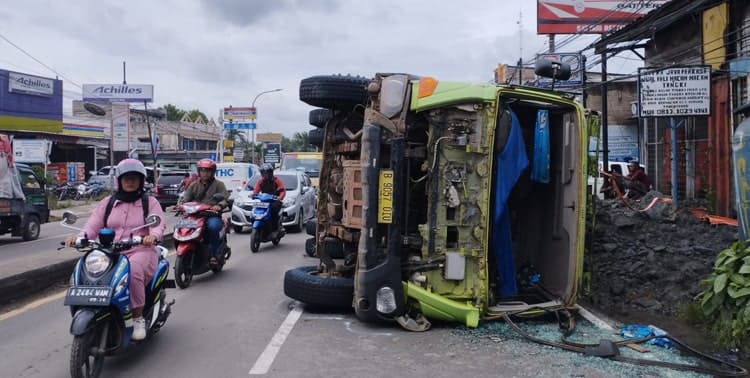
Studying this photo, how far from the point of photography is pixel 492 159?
588 centimetres

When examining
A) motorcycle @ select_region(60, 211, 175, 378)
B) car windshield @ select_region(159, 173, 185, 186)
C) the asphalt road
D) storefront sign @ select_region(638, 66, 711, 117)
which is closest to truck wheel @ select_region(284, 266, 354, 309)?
the asphalt road

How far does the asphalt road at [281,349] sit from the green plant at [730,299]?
1171 mm

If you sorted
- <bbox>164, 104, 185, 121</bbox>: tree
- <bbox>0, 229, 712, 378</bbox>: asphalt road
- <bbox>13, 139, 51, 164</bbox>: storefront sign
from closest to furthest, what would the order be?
<bbox>0, 229, 712, 378</bbox>: asphalt road
<bbox>13, 139, 51, 164</bbox>: storefront sign
<bbox>164, 104, 185, 121</bbox>: tree

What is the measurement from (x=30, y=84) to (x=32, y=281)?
90.0 ft

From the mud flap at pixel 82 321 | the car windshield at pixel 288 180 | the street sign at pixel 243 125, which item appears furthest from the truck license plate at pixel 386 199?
the street sign at pixel 243 125

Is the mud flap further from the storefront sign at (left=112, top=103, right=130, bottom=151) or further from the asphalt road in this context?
the storefront sign at (left=112, top=103, right=130, bottom=151)

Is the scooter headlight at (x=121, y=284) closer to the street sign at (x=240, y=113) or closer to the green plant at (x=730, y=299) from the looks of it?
the green plant at (x=730, y=299)

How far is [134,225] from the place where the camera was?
17.0ft

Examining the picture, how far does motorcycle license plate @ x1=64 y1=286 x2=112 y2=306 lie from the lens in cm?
427

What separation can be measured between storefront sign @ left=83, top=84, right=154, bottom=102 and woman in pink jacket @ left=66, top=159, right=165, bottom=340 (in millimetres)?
36497

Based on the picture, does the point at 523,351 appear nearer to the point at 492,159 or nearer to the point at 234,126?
the point at 492,159

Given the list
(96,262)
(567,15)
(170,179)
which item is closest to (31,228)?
(170,179)

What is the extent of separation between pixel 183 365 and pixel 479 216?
9.54 ft

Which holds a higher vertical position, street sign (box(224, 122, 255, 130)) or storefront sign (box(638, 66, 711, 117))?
street sign (box(224, 122, 255, 130))
